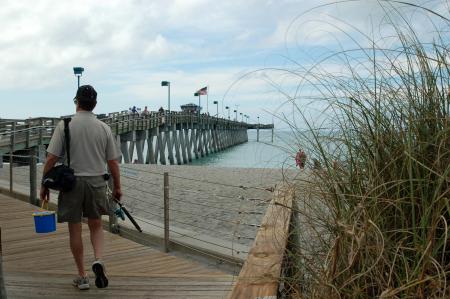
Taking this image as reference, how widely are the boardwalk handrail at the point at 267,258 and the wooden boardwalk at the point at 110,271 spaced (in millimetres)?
704

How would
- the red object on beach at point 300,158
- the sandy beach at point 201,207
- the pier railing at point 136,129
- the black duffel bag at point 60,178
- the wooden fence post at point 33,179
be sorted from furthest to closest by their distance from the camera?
the pier railing at point 136,129 < the wooden fence post at point 33,179 < the sandy beach at point 201,207 < the black duffel bag at point 60,178 < the red object on beach at point 300,158

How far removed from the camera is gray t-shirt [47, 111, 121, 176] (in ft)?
10.9

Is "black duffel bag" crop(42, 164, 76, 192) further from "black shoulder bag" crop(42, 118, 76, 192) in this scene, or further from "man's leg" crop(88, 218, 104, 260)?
"man's leg" crop(88, 218, 104, 260)

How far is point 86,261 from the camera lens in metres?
4.41

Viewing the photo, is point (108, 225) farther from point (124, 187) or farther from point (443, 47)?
point (124, 187)

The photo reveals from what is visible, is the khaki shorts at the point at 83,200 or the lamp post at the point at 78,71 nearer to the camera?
the khaki shorts at the point at 83,200

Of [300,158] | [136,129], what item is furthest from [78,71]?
[300,158]

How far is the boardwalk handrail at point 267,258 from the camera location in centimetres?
145

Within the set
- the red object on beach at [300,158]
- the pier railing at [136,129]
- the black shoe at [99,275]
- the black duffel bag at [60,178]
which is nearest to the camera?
the red object on beach at [300,158]

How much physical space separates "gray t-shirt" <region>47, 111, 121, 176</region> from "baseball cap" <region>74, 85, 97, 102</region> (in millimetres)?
89

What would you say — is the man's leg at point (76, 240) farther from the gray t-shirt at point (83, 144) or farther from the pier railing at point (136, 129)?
the pier railing at point (136, 129)

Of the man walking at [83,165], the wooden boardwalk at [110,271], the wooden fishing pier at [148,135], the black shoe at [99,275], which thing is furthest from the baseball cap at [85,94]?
the wooden fishing pier at [148,135]

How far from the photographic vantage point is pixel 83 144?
10.9 feet

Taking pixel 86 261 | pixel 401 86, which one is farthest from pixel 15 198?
pixel 401 86
